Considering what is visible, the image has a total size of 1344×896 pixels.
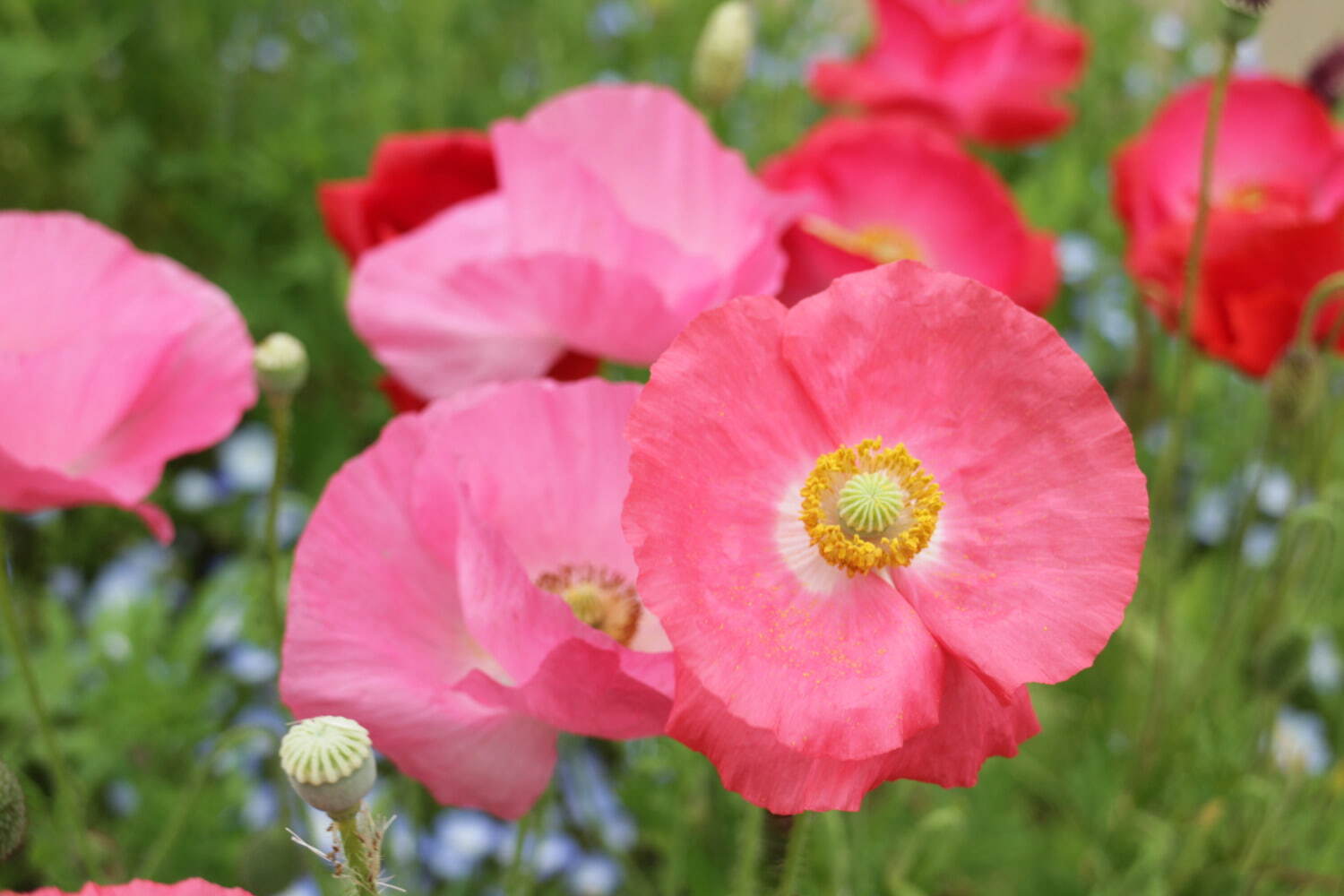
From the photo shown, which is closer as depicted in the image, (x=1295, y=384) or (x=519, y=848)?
(x=519, y=848)

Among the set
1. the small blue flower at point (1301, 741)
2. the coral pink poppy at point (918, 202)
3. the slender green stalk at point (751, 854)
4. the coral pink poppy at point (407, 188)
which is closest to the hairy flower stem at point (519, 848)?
the slender green stalk at point (751, 854)

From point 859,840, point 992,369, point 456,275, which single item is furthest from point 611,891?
point 992,369

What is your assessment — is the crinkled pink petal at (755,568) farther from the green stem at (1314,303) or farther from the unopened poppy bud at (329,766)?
the green stem at (1314,303)

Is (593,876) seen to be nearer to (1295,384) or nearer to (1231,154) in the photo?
(1295,384)

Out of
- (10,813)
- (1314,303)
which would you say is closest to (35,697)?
(10,813)

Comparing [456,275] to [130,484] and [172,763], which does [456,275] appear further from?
[172,763]

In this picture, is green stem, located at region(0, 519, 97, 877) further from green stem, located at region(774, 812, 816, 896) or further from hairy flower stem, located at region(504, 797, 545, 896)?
green stem, located at region(774, 812, 816, 896)
